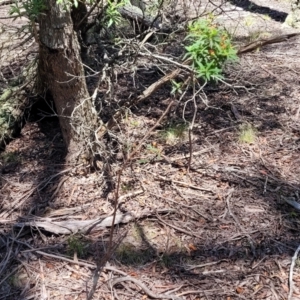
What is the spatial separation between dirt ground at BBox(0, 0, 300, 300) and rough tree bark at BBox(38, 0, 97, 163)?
0.25 metres

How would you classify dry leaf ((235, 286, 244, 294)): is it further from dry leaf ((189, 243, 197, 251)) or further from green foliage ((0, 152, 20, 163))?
green foliage ((0, 152, 20, 163))

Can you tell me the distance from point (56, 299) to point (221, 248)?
44.2 inches

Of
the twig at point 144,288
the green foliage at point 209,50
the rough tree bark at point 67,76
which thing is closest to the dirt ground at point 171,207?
the twig at point 144,288

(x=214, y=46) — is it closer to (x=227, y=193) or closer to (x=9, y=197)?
(x=227, y=193)

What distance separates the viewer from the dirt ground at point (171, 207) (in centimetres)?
280

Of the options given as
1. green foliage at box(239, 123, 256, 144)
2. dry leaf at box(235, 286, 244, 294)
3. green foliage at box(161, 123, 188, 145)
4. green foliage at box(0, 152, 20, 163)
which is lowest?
green foliage at box(0, 152, 20, 163)

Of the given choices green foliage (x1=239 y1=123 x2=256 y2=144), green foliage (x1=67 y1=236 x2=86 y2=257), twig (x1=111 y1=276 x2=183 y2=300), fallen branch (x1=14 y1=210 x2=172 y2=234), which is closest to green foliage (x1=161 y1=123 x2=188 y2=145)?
green foliage (x1=239 y1=123 x2=256 y2=144)

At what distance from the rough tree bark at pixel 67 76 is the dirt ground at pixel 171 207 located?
0.82 feet

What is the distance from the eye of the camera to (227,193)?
343 centimetres

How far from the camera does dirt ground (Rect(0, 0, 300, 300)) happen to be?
2.80m

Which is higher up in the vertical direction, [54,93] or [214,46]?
[214,46]

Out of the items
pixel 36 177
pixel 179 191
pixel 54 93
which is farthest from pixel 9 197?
pixel 179 191

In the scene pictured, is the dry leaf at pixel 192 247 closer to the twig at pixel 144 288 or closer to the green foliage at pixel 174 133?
the twig at pixel 144 288

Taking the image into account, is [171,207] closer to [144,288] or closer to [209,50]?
[144,288]
